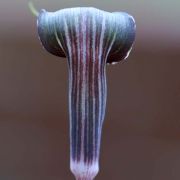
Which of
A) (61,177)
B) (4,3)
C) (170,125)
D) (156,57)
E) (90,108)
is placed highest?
(4,3)

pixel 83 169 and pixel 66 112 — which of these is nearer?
pixel 83 169

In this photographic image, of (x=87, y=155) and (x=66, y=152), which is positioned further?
(x=66, y=152)

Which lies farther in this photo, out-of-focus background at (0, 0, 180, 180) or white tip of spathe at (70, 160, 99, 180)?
out-of-focus background at (0, 0, 180, 180)

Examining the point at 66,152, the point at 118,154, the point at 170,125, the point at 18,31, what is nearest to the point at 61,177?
the point at 66,152

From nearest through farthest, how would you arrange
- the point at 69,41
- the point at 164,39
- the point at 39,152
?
the point at 69,41
the point at 164,39
the point at 39,152

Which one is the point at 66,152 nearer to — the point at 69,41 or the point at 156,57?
the point at 156,57

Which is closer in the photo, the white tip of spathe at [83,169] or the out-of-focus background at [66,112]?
the white tip of spathe at [83,169]

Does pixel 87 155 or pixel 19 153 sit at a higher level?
pixel 87 155

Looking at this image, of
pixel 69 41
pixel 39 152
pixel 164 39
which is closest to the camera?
pixel 69 41
